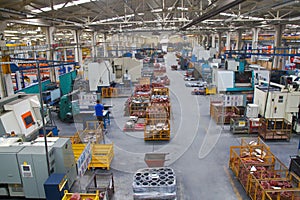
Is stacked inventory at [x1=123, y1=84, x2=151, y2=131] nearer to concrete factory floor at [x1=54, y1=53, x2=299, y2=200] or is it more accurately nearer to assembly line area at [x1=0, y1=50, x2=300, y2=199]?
assembly line area at [x1=0, y1=50, x2=300, y2=199]

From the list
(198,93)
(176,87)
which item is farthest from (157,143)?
(176,87)

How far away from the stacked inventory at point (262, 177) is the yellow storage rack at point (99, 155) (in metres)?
4.60

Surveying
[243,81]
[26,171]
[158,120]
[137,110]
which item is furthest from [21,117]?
[243,81]

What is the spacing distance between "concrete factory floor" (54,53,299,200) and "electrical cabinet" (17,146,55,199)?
1202mm

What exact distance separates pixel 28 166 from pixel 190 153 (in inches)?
245

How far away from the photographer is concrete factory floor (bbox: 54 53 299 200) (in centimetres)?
786

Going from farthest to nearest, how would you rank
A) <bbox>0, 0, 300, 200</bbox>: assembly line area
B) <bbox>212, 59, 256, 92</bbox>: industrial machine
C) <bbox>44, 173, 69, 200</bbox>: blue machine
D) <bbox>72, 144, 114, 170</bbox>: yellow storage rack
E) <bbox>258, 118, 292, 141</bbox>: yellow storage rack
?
<bbox>212, 59, 256, 92</bbox>: industrial machine < <bbox>258, 118, 292, 141</bbox>: yellow storage rack < <bbox>72, 144, 114, 170</bbox>: yellow storage rack < <bbox>0, 0, 300, 200</bbox>: assembly line area < <bbox>44, 173, 69, 200</bbox>: blue machine

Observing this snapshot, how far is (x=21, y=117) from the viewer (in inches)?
359

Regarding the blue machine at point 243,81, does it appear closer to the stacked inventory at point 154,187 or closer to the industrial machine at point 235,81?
the industrial machine at point 235,81

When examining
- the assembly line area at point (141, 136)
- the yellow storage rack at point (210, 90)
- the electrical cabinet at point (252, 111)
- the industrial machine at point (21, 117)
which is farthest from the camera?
the yellow storage rack at point (210, 90)

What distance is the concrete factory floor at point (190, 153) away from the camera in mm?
7861

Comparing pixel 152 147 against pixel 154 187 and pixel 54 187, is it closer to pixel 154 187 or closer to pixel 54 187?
pixel 154 187

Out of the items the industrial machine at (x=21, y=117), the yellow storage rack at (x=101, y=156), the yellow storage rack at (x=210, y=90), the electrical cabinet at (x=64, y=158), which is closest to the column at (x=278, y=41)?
the yellow storage rack at (x=210, y=90)

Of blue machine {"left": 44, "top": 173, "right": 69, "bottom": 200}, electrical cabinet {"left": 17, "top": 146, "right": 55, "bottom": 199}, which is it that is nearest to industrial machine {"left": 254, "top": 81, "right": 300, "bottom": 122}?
blue machine {"left": 44, "top": 173, "right": 69, "bottom": 200}
